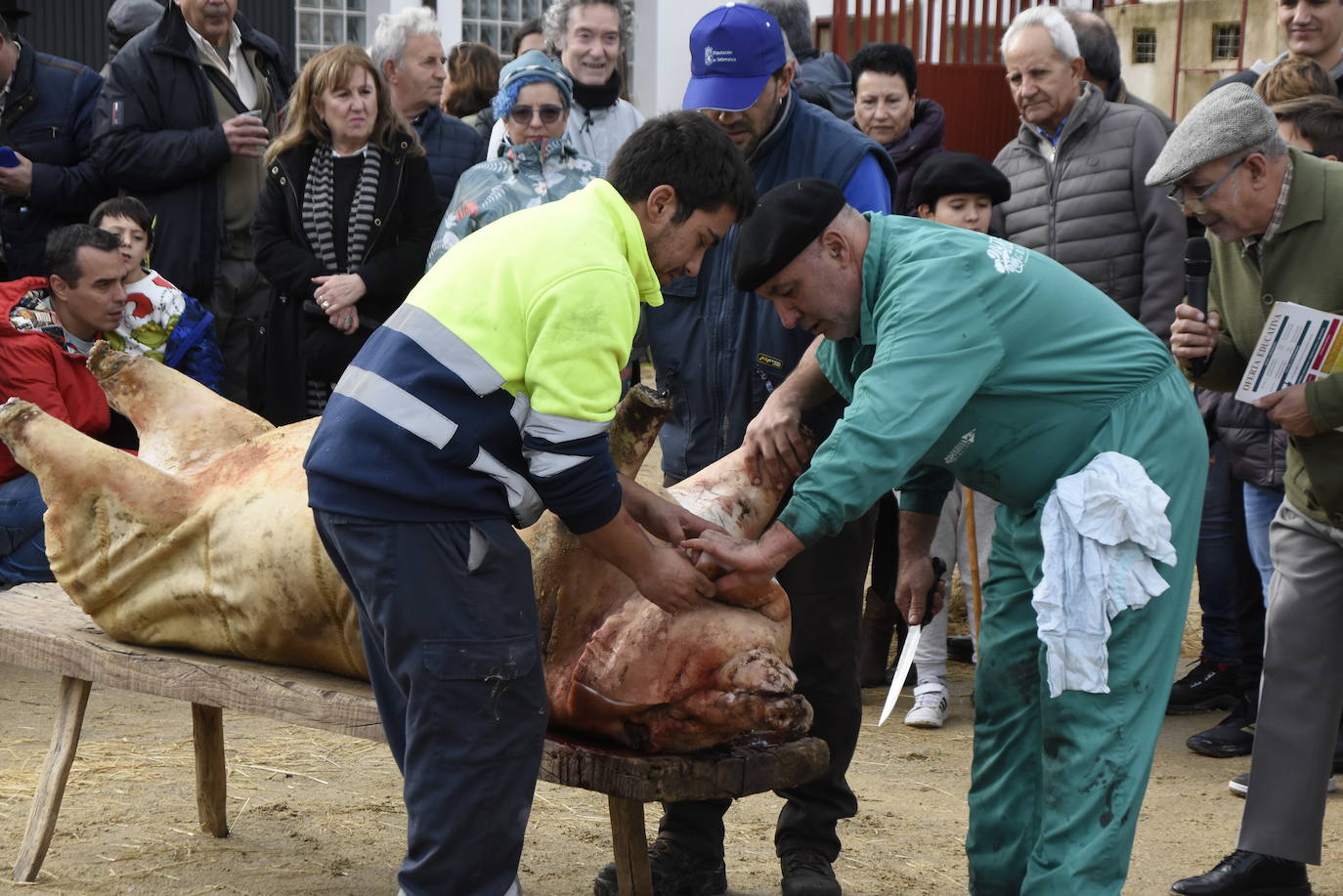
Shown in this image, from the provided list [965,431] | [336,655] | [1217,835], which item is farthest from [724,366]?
[1217,835]

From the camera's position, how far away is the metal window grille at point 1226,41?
14.0 m

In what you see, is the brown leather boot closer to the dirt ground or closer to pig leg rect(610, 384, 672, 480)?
the dirt ground

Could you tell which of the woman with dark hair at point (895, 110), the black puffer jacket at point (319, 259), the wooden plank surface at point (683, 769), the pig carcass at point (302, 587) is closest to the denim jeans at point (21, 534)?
the black puffer jacket at point (319, 259)

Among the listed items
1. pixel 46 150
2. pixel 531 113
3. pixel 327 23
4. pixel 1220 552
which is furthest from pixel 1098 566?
pixel 327 23

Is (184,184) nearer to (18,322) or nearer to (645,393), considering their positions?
(18,322)

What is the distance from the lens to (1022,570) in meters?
3.51

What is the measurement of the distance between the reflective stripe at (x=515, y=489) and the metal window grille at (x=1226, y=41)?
1271cm

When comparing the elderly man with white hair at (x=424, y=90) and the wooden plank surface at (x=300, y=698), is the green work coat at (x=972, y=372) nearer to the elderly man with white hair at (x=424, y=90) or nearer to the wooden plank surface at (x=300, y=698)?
the wooden plank surface at (x=300, y=698)

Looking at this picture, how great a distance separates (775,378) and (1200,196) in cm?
119

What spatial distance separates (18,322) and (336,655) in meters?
2.81

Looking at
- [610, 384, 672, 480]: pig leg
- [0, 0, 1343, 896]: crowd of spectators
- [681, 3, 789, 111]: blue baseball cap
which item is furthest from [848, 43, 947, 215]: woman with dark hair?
[610, 384, 672, 480]: pig leg

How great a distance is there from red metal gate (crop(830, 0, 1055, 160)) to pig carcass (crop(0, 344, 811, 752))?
886 cm

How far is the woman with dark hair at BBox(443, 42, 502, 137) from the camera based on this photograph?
25.8 ft

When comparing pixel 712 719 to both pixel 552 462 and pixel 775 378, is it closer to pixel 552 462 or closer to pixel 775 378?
pixel 552 462
